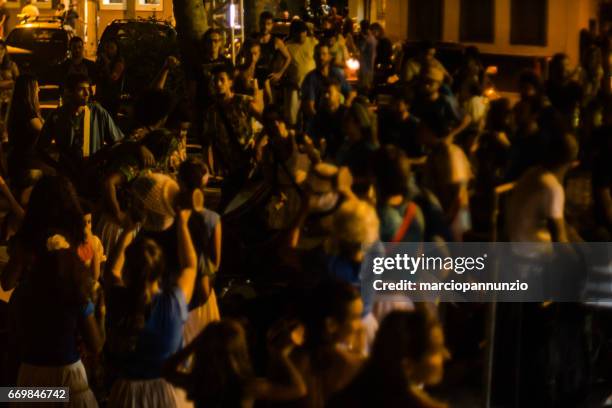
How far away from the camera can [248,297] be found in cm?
859

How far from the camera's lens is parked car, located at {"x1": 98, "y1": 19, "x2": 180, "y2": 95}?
730 inches

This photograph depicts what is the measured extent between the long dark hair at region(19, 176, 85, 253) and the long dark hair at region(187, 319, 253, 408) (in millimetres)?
1276

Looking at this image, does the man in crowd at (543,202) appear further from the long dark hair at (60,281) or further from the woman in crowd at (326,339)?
the long dark hair at (60,281)

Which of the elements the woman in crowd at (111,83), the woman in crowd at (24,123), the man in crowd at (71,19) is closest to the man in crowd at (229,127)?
the woman in crowd at (111,83)

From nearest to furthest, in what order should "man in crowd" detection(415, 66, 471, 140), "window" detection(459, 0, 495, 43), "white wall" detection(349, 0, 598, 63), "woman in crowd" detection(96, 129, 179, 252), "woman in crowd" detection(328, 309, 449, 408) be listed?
1. "woman in crowd" detection(328, 309, 449, 408)
2. "woman in crowd" detection(96, 129, 179, 252)
3. "man in crowd" detection(415, 66, 471, 140)
4. "white wall" detection(349, 0, 598, 63)
5. "window" detection(459, 0, 495, 43)

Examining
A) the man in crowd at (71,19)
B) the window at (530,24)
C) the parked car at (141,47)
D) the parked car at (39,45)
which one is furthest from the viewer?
the man in crowd at (71,19)

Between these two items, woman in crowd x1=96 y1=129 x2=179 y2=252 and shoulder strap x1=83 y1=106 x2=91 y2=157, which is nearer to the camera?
woman in crowd x1=96 y1=129 x2=179 y2=252

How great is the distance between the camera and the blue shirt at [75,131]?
9.55m

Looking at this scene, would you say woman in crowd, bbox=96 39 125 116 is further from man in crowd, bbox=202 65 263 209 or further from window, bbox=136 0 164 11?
window, bbox=136 0 164 11

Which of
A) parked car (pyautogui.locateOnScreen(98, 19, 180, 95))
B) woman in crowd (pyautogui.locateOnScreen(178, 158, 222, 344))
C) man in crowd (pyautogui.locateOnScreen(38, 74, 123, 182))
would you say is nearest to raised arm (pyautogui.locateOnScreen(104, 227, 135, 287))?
woman in crowd (pyautogui.locateOnScreen(178, 158, 222, 344))

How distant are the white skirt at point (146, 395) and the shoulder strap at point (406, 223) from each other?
1.56 m

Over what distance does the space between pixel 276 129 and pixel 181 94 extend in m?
6.96

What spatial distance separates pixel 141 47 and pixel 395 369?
14.6 m

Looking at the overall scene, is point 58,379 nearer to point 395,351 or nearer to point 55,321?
point 55,321
